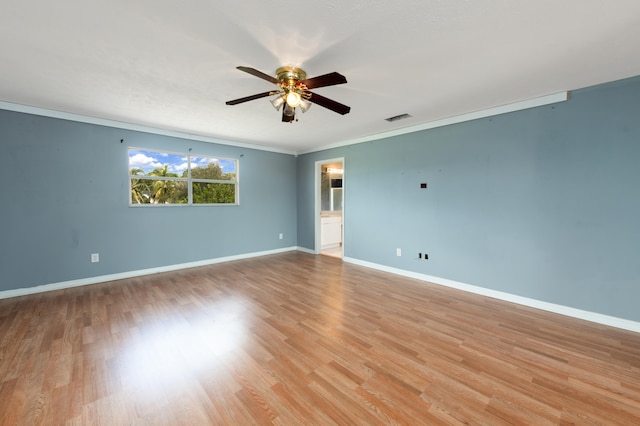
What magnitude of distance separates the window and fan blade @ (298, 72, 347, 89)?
3.56m

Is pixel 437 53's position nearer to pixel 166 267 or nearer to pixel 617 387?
pixel 617 387

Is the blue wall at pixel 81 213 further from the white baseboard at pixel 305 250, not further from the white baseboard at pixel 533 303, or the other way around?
the white baseboard at pixel 533 303

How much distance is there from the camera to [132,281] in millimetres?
3930

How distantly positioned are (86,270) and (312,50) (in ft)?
14.7

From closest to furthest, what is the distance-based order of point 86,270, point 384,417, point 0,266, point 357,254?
1. point 384,417
2. point 0,266
3. point 86,270
4. point 357,254

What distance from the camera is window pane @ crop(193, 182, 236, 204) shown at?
489 centimetres

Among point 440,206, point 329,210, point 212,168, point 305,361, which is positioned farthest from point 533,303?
point 212,168

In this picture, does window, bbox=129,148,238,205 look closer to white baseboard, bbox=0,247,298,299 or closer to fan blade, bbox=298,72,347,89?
white baseboard, bbox=0,247,298,299

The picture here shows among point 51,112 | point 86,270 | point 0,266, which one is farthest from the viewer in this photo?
point 86,270

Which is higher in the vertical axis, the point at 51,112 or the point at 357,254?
the point at 51,112

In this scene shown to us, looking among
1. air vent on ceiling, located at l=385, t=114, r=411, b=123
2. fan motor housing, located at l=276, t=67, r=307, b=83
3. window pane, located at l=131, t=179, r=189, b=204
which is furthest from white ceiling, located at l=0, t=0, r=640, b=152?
window pane, located at l=131, t=179, r=189, b=204

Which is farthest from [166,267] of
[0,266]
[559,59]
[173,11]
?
[559,59]

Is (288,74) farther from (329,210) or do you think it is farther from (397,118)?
(329,210)

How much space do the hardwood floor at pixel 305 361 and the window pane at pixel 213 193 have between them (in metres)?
2.09
